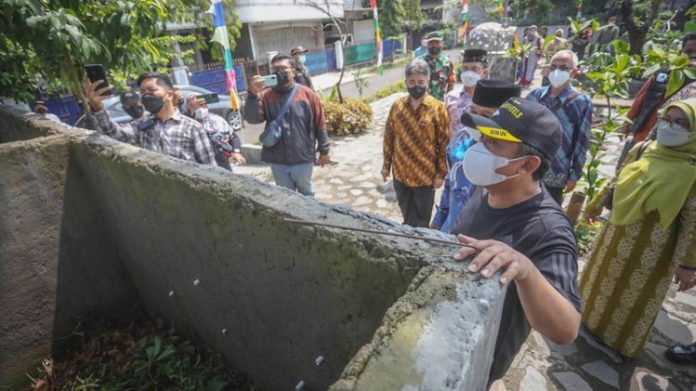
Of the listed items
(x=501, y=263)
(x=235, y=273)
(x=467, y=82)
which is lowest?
(x=235, y=273)

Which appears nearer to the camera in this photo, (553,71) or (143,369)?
(143,369)

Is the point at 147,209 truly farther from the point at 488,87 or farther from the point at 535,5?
the point at 535,5

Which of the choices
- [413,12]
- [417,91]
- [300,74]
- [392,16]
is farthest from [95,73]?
[392,16]

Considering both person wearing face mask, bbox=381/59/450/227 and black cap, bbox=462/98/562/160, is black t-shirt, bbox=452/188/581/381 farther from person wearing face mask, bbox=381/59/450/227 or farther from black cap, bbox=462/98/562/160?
person wearing face mask, bbox=381/59/450/227

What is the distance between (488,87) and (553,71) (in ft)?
4.22

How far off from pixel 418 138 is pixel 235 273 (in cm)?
214

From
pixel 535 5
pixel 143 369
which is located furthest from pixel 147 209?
pixel 535 5

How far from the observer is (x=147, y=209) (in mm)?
2432

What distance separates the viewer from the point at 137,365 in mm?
2754

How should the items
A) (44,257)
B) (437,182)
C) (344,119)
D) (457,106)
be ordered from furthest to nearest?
1. (344,119)
2. (457,106)
3. (437,182)
4. (44,257)

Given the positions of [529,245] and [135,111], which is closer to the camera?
[529,245]

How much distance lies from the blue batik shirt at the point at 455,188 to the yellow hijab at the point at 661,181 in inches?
38.4

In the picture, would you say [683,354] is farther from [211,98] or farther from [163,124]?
[211,98]

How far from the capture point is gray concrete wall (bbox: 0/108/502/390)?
3.36 feet
